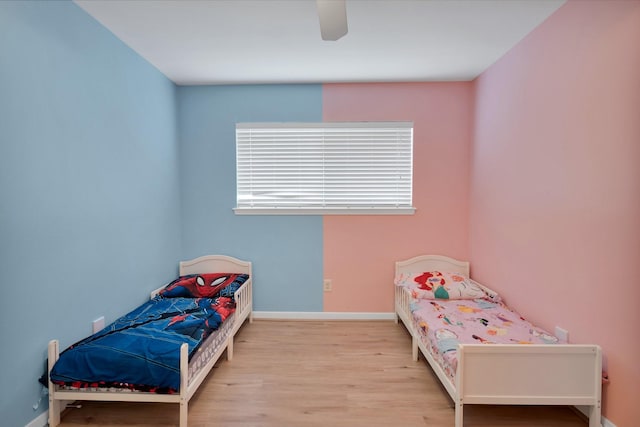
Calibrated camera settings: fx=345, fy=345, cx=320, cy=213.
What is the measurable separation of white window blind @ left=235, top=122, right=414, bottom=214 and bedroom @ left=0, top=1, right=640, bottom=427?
0.13m

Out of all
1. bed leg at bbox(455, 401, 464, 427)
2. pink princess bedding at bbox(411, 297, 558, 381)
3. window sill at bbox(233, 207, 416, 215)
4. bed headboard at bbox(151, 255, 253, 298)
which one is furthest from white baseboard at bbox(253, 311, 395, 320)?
bed leg at bbox(455, 401, 464, 427)

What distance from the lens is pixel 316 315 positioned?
3.70 m

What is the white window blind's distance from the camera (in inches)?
143

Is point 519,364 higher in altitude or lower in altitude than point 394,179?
lower

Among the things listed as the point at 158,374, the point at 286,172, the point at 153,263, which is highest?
the point at 286,172

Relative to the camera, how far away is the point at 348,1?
2.12 meters

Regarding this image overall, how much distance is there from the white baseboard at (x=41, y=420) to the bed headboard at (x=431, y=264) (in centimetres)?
293

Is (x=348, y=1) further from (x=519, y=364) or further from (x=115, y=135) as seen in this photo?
(x=519, y=364)

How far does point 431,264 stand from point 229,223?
2191mm

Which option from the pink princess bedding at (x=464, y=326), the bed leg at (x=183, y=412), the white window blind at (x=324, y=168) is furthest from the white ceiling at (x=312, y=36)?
the bed leg at (x=183, y=412)

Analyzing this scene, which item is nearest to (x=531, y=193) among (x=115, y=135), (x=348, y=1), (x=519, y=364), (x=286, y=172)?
(x=519, y=364)

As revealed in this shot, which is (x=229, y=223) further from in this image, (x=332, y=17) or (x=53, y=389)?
(x=332, y=17)

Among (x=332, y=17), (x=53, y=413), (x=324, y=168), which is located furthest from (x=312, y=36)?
(x=53, y=413)

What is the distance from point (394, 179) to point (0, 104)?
3.08m
